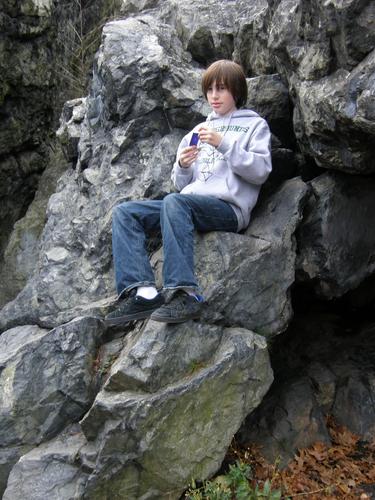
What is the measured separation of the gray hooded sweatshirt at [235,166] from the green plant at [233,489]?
82.6 inches

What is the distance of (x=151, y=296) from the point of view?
175 inches

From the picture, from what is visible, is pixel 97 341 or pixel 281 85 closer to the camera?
pixel 97 341

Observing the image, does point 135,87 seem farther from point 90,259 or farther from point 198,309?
point 198,309

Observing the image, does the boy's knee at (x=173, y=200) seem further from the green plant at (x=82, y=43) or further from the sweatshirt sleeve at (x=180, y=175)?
the green plant at (x=82, y=43)

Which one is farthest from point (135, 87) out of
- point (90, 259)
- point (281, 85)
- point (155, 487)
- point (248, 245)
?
point (155, 487)

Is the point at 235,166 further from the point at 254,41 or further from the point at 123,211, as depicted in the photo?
the point at 254,41

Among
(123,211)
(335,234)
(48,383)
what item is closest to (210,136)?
(123,211)

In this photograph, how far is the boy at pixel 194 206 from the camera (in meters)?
4.42

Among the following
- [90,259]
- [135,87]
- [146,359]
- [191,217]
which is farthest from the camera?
[135,87]

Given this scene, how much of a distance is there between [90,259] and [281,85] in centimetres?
264

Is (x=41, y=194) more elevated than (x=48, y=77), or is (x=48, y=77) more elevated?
(x=48, y=77)

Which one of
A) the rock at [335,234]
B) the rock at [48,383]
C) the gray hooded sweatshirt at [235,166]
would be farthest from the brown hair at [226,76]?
the rock at [48,383]

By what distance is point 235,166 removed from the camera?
15.7ft

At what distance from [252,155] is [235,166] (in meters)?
0.17
